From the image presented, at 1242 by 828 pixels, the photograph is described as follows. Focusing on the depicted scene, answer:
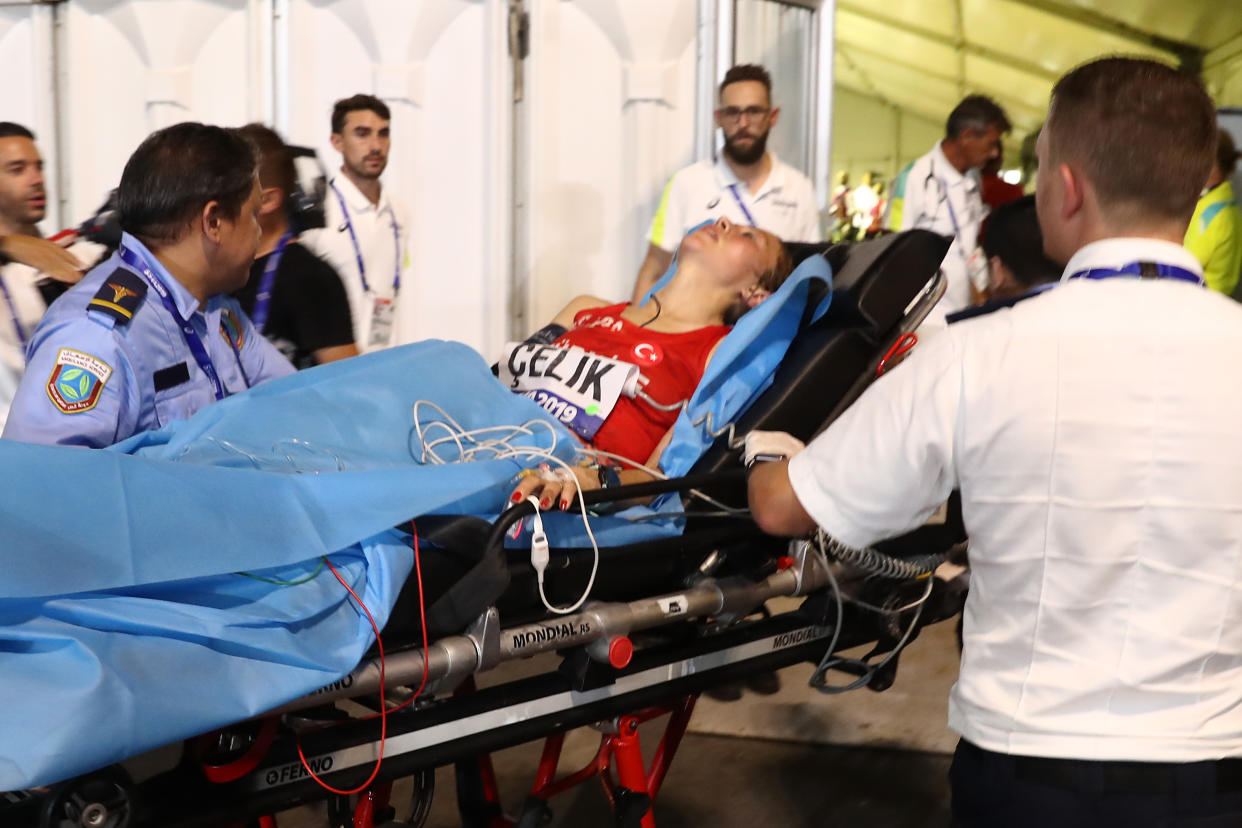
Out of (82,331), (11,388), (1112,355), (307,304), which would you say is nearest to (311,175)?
(307,304)

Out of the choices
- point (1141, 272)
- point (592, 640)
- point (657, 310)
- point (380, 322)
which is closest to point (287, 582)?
point (592, 640)

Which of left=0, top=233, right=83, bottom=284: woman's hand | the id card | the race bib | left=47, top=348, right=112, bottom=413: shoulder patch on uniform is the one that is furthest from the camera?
the id card

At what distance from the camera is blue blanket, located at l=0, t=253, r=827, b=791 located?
127cm

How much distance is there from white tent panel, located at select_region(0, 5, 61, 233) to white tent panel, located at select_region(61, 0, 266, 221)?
2.9 inches

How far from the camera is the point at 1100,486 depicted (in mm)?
1286

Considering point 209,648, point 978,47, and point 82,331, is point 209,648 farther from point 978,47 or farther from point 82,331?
point 978,47

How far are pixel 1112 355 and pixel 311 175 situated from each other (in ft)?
9.31

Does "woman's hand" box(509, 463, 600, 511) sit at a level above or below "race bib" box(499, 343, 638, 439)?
below

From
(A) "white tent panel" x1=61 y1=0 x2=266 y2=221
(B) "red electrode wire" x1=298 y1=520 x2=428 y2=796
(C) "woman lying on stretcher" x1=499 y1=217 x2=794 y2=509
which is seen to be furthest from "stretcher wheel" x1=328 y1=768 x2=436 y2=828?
(A) "white tent panel" x1=61 y1=0 x2=266 y2=221

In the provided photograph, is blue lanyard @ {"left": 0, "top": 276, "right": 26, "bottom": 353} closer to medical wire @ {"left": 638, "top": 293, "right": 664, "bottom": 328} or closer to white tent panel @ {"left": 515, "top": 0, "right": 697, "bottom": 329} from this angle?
medical wire @ {"left": 638, "top": 293, "right": 664, "bottom": 328}

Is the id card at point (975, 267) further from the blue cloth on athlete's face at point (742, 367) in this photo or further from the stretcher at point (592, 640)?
the blue cloth on athlete's face at point (742, 367)

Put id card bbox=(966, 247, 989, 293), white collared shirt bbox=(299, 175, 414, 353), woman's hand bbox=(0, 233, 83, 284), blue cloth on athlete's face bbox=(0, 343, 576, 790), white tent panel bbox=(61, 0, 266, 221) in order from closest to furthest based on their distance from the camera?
blue cloth on athlete's face bbox=(0, 343, 576, 790), woman's hand bbox=(0, 233, 83, 284), white collared shirt bbox=(299, 175, 414, 353), id card bbox=(966, 247, 989, 293), white tent panel bbox=(61, 0, 266, 221)

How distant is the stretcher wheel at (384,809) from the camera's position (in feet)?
6.66

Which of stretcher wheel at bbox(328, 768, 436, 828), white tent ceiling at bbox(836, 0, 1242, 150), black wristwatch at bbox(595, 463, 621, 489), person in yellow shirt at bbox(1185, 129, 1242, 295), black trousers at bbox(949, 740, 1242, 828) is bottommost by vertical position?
stretcher wheel at bbox(328, 768, 436, 828)
